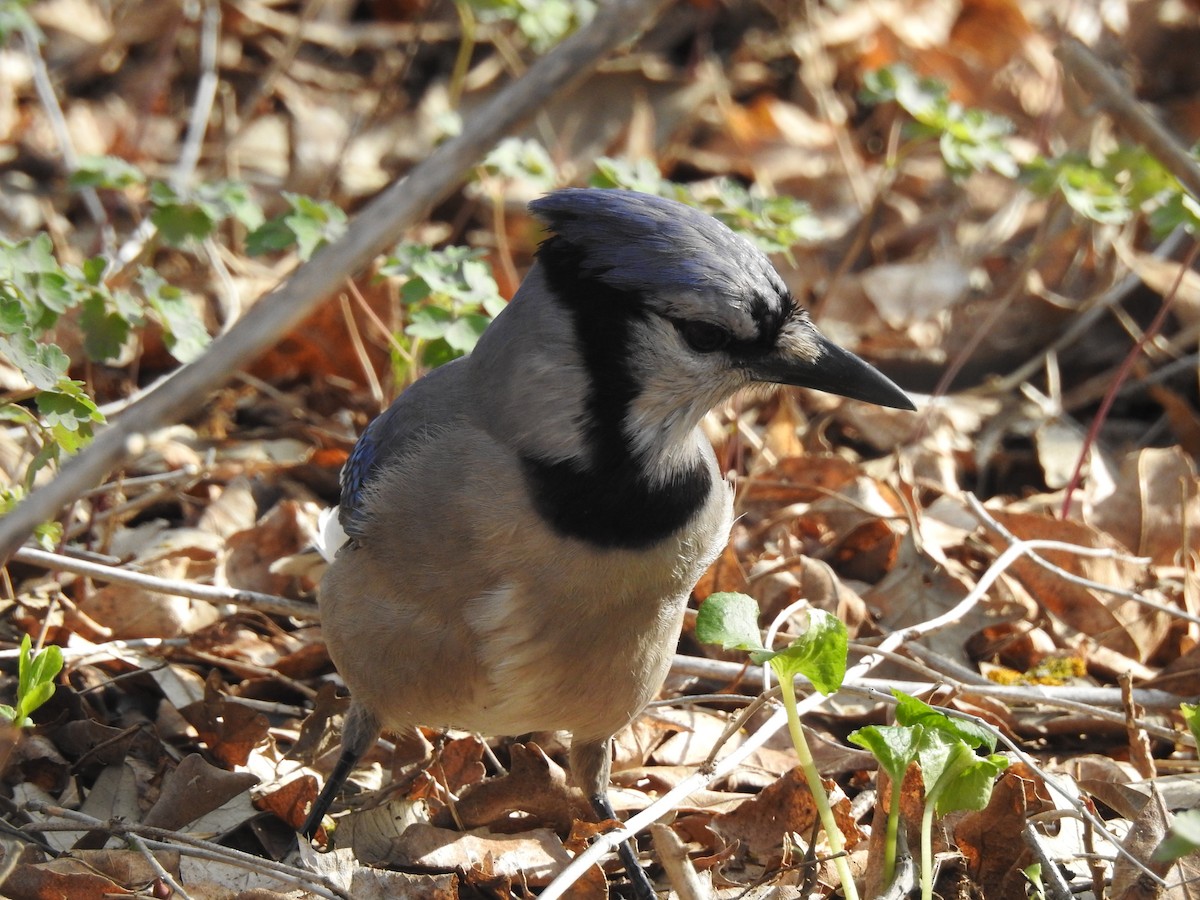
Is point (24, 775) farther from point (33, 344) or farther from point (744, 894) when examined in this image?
point (744, 894)

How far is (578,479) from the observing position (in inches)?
103

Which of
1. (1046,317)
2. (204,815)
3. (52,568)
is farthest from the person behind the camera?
(1046,317)

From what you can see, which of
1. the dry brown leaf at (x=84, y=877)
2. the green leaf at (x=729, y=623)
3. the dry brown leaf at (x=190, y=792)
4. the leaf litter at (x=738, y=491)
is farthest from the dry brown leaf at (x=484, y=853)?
the green leaf at (x=729, y=623)

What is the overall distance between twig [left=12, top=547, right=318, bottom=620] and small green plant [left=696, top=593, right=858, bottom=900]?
126cm

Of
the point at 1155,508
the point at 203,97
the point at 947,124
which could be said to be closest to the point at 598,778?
the point at 1155,508

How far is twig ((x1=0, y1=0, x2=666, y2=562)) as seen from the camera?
1642 millimetres

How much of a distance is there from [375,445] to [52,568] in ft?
2.66

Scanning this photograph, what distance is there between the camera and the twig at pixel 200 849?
2.54 metres

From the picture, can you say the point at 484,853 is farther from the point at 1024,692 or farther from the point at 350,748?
the point at 1024,692

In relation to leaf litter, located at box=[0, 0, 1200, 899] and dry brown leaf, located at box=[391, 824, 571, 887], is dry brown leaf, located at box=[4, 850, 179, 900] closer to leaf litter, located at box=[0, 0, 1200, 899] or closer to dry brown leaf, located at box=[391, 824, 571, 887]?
leaf litter, located at box=[0, 0, 1200, 899]

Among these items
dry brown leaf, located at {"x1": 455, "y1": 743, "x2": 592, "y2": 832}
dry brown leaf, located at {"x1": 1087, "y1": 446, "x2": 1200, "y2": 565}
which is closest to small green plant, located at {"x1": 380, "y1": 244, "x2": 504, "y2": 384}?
dry brown leaf, located at {"x1": 455, "y1": 743, "x2": 592, "y2": 832}

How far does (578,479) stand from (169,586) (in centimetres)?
117

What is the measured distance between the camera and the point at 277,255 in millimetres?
4984

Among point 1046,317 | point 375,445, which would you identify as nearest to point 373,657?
point 375,445
